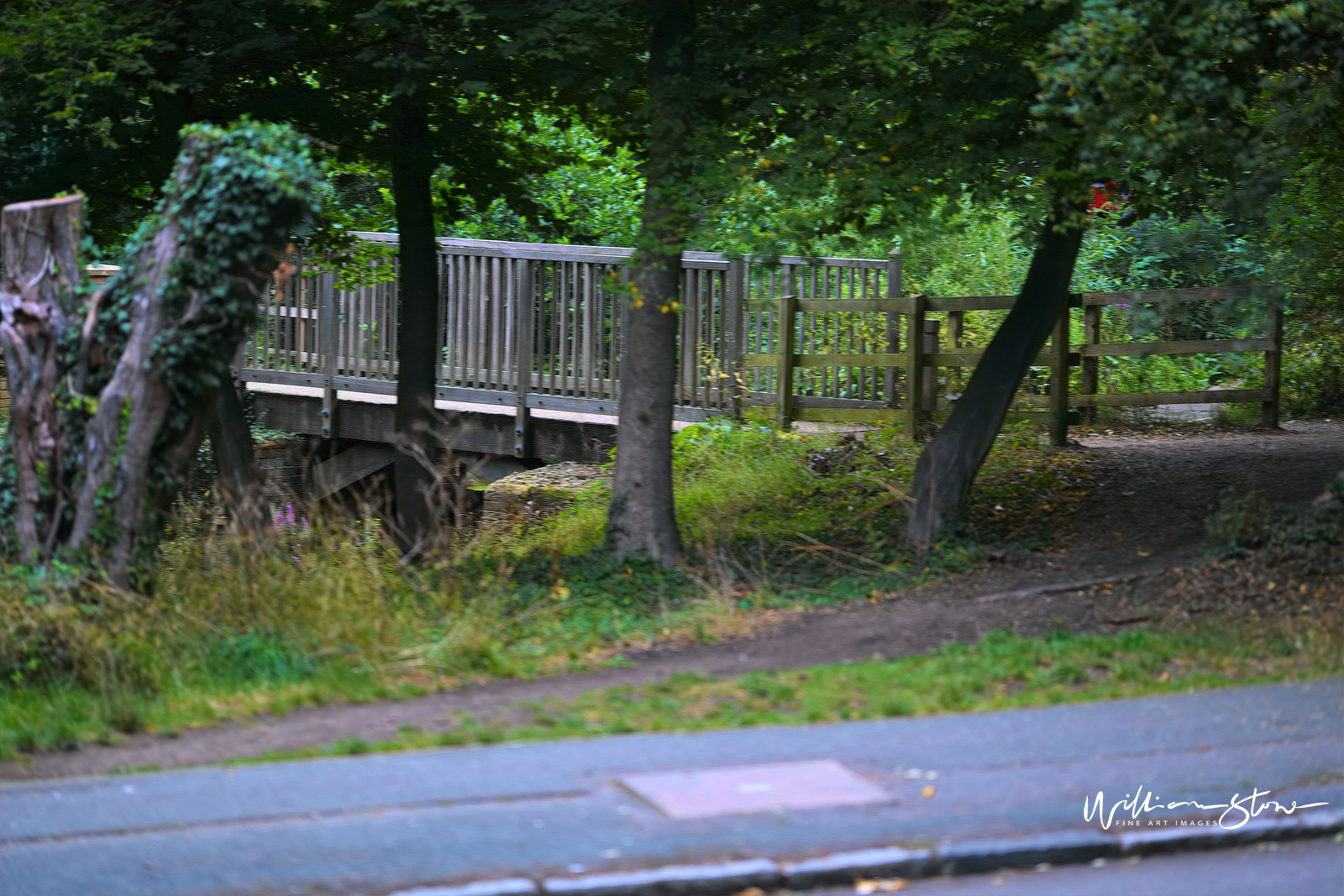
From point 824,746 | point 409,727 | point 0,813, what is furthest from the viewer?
point 409,727

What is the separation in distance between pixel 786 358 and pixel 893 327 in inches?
50.0

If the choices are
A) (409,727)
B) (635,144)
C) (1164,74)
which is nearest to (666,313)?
(635,144)

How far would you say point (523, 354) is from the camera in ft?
53.5

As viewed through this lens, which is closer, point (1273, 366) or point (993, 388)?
point (993, 388)

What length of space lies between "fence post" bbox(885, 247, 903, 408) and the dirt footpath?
91.8 inches

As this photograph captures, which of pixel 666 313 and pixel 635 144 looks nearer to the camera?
pixel 666 313

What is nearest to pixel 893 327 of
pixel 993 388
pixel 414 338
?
pixel 993 388

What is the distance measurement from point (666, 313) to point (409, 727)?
5496mm

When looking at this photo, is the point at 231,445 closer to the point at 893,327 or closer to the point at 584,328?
the point at 584,328

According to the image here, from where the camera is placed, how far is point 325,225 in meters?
13.9

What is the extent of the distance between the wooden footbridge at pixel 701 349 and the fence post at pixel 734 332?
2 centimetres

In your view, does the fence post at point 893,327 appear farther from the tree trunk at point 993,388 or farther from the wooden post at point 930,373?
the tree trunk at point 993,388

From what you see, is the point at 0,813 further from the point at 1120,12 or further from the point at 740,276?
the point at 740,276

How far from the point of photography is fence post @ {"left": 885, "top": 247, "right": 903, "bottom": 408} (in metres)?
15.2
